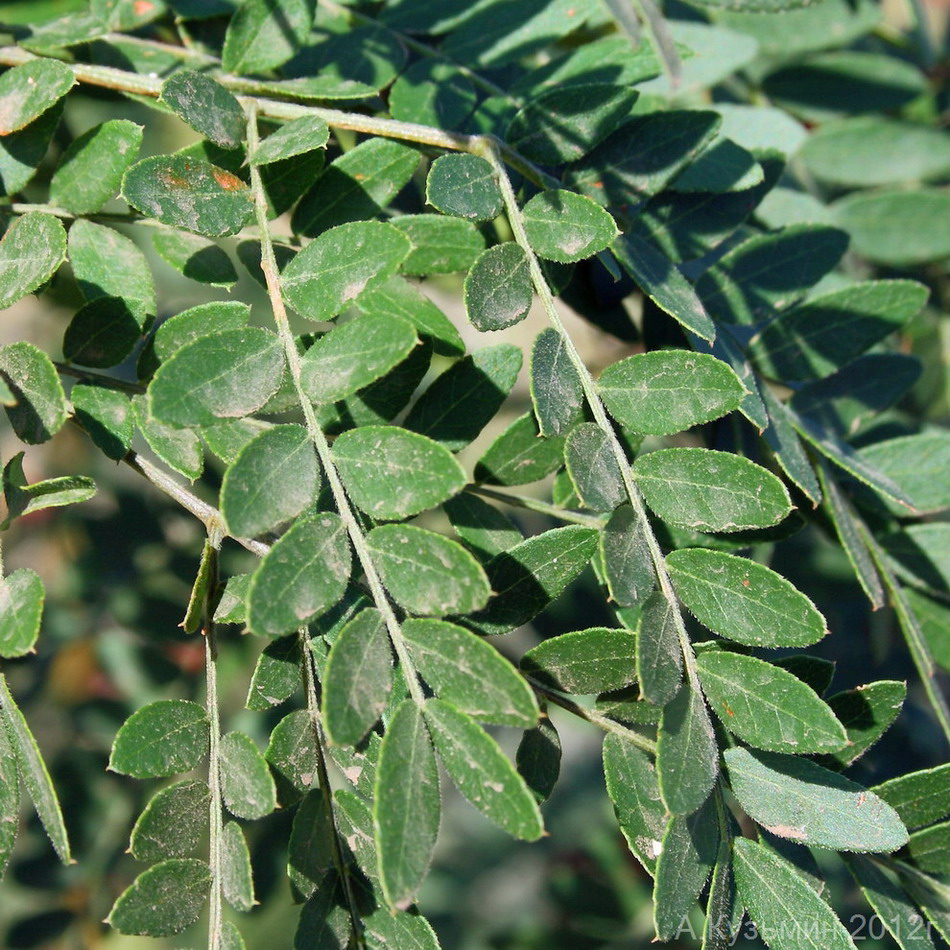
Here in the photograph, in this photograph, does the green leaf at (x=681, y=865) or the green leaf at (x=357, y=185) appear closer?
the green leaf at (x=681, y=865)

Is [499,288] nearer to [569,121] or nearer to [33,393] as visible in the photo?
[569,121]

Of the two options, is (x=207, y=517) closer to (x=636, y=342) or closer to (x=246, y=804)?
(x=246, y=804)

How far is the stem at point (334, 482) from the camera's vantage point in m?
0.62

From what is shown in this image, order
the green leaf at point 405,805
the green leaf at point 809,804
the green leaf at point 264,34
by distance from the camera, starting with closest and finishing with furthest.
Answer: the green leaf at point 405,805 → the green leaf at point 809,804 → the green leaf at point 264,34

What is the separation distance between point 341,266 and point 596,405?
22 cm

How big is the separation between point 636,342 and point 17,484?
626 mm

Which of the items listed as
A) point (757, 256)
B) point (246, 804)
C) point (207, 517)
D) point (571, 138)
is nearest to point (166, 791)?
point (246, 804)

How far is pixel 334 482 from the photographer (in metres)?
0.65

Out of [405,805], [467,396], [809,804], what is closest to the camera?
[405,805]

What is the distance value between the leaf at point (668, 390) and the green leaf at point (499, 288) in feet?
0.29

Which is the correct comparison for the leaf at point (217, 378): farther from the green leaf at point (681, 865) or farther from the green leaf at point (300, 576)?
the green leaf at point (681, 865)

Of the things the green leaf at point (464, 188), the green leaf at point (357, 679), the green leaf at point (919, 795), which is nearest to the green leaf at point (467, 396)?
the green leaf at point (464, 188)

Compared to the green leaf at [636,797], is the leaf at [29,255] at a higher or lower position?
higher

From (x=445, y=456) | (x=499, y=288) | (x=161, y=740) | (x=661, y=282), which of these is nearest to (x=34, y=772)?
(x=161, y=740)
